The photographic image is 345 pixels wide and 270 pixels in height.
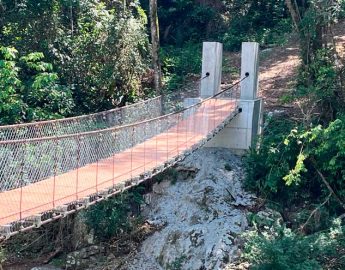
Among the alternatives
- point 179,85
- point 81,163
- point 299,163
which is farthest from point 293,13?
point 81,163

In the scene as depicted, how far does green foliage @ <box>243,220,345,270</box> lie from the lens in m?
6.07

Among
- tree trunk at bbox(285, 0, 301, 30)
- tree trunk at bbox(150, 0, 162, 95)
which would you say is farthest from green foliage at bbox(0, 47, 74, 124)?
tree trunk at bbox(285, 0, 301, 30)

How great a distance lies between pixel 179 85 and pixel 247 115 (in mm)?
3152

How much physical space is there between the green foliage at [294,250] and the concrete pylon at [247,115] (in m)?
2.18

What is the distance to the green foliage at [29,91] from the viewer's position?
28.3 feet

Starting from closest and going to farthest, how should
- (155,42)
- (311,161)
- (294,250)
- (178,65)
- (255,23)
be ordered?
(294,250)
(311,161)
(155,42)
(178,65)
(255,23)

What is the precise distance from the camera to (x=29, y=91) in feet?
30.0

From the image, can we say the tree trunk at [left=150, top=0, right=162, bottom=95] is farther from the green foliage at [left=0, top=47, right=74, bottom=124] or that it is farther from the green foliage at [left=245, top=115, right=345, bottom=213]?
the green foliage at [left=245, top=115, right=345, bottom=213]

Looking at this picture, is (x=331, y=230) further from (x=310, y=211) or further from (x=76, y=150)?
(x=76, y=150)

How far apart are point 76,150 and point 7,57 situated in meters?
3.29

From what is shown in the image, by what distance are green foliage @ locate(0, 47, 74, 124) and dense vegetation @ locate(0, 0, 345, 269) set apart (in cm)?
2

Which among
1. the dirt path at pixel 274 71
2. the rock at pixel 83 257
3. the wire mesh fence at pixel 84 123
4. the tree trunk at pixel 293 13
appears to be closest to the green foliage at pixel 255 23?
the dirt path at pixel 274 71

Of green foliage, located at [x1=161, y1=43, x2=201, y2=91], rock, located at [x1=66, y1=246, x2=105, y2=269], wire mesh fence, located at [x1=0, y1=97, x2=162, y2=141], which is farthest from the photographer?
green foliage, located at [x1=161, y1=43, x2=201, y2=91]

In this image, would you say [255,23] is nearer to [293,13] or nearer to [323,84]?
[293,13]
